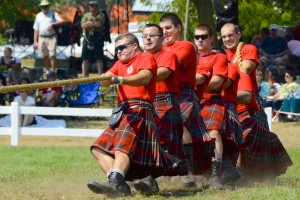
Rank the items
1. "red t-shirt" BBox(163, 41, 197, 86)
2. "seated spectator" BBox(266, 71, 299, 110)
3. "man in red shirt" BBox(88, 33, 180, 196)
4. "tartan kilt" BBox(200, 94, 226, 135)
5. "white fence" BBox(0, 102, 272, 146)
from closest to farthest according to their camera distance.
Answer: "man in red shirt" BBox(88, 33, 180, 196), "red t-shirt" BBox(163, 41, 197, 86), "tartan kilt" BBox(200, 94, 226, 135), "white fence" BBox(0, 102, 272, 146), "seated spectator" BBox(266, 71, 299, 110)

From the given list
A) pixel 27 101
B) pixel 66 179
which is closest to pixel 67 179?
pixel 66 179

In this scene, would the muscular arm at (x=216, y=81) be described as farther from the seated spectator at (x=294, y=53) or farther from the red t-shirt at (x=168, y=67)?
the seated spectator at (x=294, y=53)

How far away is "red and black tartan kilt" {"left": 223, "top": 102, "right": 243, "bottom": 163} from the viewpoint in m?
10.3

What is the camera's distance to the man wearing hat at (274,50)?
74.5 ft

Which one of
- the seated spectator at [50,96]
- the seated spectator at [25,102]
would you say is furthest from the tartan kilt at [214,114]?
the seated spectator at [50,96]

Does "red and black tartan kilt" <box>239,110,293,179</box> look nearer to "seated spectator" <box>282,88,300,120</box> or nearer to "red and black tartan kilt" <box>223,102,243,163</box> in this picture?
"red and black tartan kilt" <box>223,102,243,163</box>

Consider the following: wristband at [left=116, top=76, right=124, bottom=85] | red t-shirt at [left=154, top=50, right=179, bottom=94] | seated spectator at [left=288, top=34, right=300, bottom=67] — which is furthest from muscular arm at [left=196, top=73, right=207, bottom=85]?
seated spectator at [left=288, top=34, right=300, bottom=67]

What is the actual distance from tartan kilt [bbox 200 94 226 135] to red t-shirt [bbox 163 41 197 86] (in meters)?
0.51

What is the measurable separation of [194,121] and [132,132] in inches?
46.7

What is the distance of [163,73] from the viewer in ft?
30.2

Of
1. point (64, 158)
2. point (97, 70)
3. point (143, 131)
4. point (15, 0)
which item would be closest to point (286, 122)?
point (97, 70)

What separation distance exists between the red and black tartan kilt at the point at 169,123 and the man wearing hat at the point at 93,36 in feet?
40.6

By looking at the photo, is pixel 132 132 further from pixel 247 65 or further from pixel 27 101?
pixel 27 101

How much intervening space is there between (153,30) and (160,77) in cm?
45
